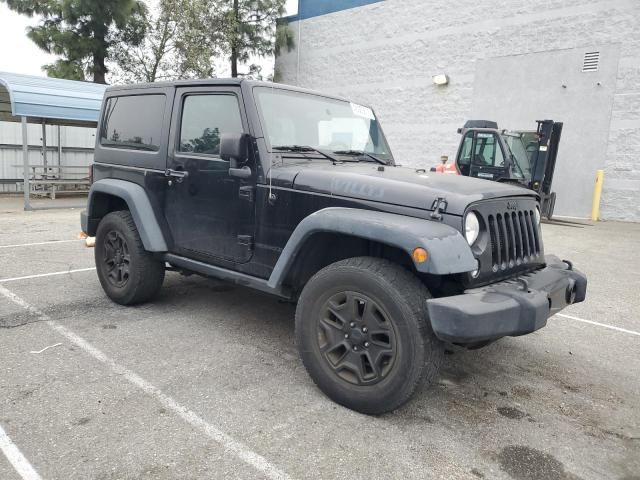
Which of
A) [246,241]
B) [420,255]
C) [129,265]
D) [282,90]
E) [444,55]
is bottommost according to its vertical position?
[129,265]

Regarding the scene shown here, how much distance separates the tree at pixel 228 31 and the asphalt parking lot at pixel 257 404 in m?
16.7

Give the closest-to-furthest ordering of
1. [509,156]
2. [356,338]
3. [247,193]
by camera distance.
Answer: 1. [356,338]
2. [247,193]
3. [509,156]

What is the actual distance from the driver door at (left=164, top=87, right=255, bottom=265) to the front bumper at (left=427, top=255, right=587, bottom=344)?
161 centimetres

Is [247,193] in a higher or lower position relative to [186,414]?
higher

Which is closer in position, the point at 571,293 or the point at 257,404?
the point at 257,404

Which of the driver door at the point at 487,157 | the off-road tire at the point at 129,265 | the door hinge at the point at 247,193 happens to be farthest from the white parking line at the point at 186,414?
the driver door at the point at 487,157

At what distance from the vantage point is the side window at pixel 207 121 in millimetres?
3748

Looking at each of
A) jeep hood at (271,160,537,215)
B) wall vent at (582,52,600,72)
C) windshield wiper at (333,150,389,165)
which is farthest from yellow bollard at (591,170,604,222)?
jeep hood at (271,160,537,215)

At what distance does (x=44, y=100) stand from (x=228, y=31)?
10.7m

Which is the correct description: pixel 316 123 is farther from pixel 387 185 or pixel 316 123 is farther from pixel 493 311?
pixel 493 311

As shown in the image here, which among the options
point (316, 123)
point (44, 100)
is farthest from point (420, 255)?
point (44, 100)

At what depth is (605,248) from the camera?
31.9 feet

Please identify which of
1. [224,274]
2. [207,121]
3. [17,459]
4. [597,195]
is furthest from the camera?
[597,195]

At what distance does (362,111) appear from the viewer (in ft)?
14.4
